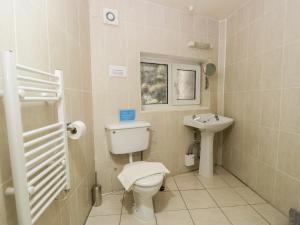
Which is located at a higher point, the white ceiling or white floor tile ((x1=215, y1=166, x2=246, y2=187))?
the white ceiling

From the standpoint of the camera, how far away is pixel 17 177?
21.5 inches

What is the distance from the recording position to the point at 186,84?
2.34 meters

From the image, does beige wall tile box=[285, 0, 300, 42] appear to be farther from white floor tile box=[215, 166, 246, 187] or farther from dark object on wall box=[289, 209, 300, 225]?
white floor tile box=[215, 166, 246, 187]

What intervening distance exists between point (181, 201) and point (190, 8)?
2167 mm

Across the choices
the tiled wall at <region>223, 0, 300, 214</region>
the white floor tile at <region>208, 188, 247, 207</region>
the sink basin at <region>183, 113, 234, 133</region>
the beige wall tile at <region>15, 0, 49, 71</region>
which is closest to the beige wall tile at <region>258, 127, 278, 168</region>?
the tiled wall at <region>223, 0, 300, 214</region>

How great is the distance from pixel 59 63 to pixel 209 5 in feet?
5.93

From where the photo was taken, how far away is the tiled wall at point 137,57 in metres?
1.66

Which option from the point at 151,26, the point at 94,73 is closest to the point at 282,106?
the point at 151,26

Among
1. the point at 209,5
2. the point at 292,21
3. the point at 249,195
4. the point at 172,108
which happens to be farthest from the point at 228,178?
the point at 209,5

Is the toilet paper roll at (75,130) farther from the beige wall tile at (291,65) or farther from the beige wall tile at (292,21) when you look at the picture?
the beige wall tile at (292,21)

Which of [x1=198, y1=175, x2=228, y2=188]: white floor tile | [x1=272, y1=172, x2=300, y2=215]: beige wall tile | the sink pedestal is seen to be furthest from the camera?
the sink pedestal

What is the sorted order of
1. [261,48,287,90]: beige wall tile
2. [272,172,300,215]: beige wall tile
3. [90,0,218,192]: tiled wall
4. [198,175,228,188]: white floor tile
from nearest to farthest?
[272,172,300,215]: beige wall tile, [261,48,287,90]: beige wall tile, [90,0,218,192]: tiled wall, [198,175,228,188]: white floor tile

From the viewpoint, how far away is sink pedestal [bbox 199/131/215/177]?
2041 millimetres

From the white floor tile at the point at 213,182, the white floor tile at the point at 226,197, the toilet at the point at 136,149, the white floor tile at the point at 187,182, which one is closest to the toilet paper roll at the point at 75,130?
the toilet at the point at 136,149
